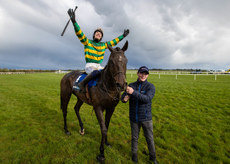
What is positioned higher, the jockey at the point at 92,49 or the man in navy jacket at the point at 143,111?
the jockey at the point at 92,49

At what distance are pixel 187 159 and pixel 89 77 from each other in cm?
364

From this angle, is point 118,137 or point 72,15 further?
point 118,137

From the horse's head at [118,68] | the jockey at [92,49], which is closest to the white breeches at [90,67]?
the jockey at [92,49]

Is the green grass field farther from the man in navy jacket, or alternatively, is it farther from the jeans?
the man in navy jacket

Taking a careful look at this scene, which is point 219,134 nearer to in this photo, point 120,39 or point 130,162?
point 130,162

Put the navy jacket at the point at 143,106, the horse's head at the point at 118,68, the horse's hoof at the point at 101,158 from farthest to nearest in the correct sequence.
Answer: the horse's hoof at the point at 101,158
the navy jacket at the point at 143,106
the horse's head at the point at 118,68

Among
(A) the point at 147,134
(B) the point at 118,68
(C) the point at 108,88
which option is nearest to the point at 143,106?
(A) the point at 147,134

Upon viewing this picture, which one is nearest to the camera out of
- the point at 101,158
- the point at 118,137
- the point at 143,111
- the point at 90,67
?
the point at 143,111

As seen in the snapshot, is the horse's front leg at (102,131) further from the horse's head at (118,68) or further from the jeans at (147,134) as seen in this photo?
the horse's head at (118,68)

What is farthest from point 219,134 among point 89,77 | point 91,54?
point 91,54

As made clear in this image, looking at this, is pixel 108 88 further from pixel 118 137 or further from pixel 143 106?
pixel 118 137

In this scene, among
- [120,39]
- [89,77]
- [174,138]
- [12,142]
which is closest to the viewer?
[89,77]

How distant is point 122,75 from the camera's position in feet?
8.05

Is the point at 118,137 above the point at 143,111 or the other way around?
the other way around
